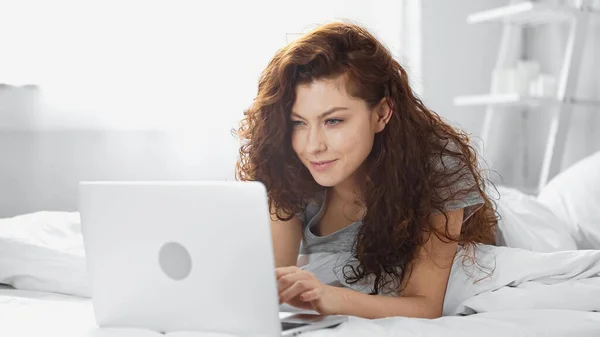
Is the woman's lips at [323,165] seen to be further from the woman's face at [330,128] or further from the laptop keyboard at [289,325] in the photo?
the laptop keyboard at [289,325]

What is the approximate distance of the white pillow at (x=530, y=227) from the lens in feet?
5.18

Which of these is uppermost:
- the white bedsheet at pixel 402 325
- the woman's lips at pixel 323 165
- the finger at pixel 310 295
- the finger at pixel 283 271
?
the woman's lips at pixel 323 165

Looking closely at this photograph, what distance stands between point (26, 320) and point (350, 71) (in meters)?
0.65

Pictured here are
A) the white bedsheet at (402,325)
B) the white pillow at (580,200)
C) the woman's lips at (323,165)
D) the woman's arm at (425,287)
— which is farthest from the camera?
the white pillow at (580,200)

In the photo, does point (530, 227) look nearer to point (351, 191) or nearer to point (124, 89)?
point (351, 191)

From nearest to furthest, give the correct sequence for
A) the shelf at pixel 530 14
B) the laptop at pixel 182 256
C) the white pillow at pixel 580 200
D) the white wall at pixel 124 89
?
the laptop at pixel 182 256, the white pillow at pixel 580 200, the white wall at pixel 124 89, the shelf at pixel 530 14

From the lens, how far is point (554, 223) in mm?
1695

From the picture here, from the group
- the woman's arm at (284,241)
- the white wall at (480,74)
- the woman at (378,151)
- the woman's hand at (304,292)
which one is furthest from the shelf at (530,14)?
the woman's hand at (304,292)

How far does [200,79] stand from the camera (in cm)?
252

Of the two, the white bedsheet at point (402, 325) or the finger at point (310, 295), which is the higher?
the finger at point (310, 295)

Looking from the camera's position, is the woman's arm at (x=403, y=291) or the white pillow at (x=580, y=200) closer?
the woman's arm at (x=403, y=291)

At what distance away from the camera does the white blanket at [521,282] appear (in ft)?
4.02

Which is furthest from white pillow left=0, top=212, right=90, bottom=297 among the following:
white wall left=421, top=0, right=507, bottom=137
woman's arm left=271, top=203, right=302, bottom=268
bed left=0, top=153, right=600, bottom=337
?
white wall left=421, top=0, right=507, bottom=137

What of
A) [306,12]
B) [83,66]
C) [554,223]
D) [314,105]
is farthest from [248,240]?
[306,12]
